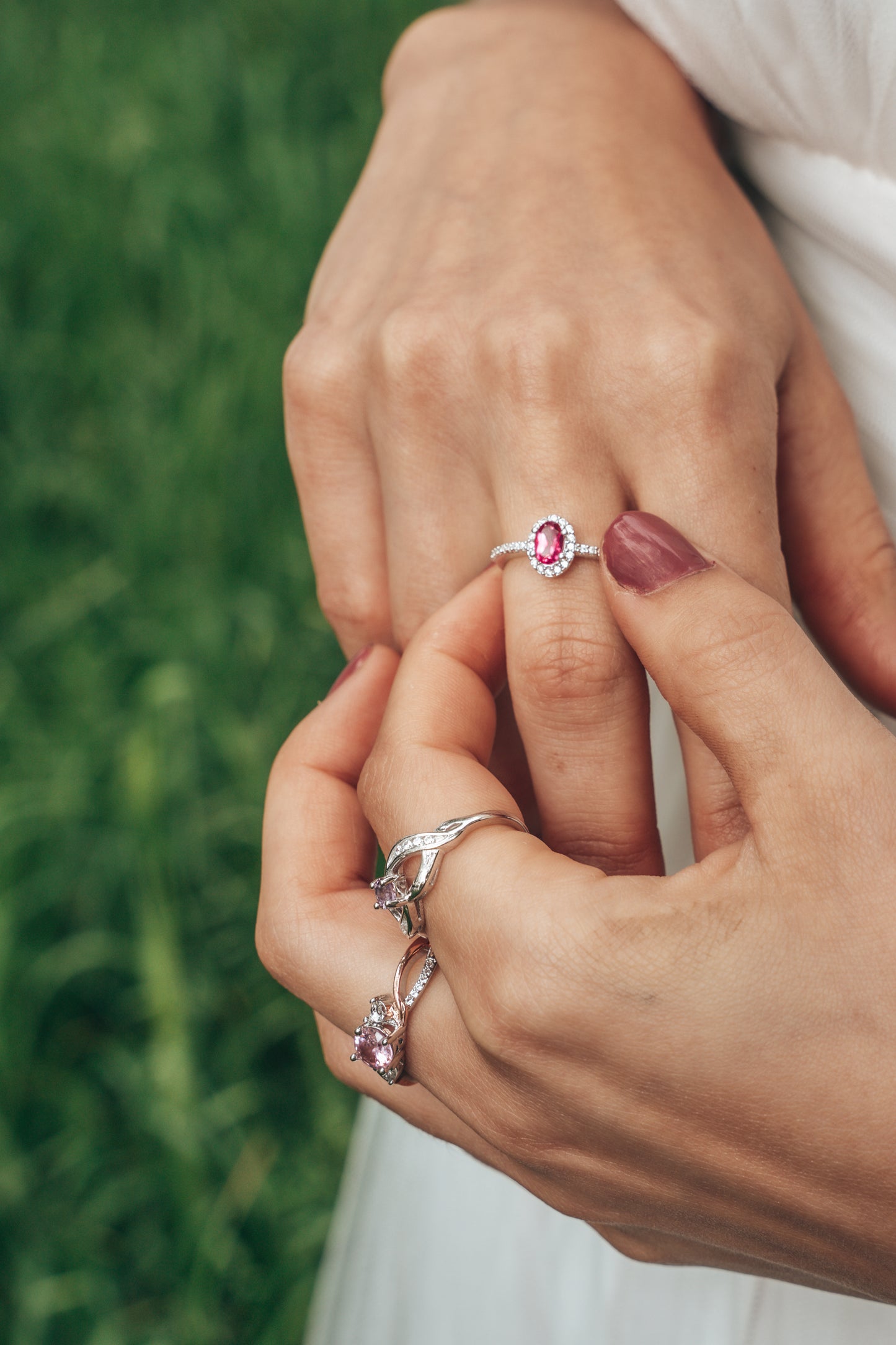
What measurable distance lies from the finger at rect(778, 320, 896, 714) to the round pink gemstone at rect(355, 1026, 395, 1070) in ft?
1.67

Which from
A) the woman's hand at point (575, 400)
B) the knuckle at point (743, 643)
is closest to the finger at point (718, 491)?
the woman's hand at point (575, 400)

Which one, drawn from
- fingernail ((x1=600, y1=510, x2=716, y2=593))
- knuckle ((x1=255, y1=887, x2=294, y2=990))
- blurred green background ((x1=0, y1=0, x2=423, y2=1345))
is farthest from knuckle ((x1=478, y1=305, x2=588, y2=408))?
blurred green background ((x1=0, y1=0, x2=423, y2=1345))

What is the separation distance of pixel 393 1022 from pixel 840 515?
557mm

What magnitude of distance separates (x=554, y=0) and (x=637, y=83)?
18 centimetres

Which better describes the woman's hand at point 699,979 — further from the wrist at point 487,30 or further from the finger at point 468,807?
the wrist at point 487,30

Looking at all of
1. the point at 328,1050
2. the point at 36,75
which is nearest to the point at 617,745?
the point at 328,1050

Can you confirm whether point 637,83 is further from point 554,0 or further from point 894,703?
point 894,703

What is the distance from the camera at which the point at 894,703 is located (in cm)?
93

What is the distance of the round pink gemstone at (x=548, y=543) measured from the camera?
844 mm

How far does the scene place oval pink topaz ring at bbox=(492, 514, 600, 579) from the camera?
84 centimetres

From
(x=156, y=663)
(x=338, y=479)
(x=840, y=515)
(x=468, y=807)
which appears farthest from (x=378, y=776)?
(x=156, y=663)

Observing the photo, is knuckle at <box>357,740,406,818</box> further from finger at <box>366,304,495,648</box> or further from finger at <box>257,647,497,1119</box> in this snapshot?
finger at <box>366,304,495,648</box>

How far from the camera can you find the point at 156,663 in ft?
6.98

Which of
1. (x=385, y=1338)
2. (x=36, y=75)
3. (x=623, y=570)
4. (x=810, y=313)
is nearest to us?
(x=623, y=570)
